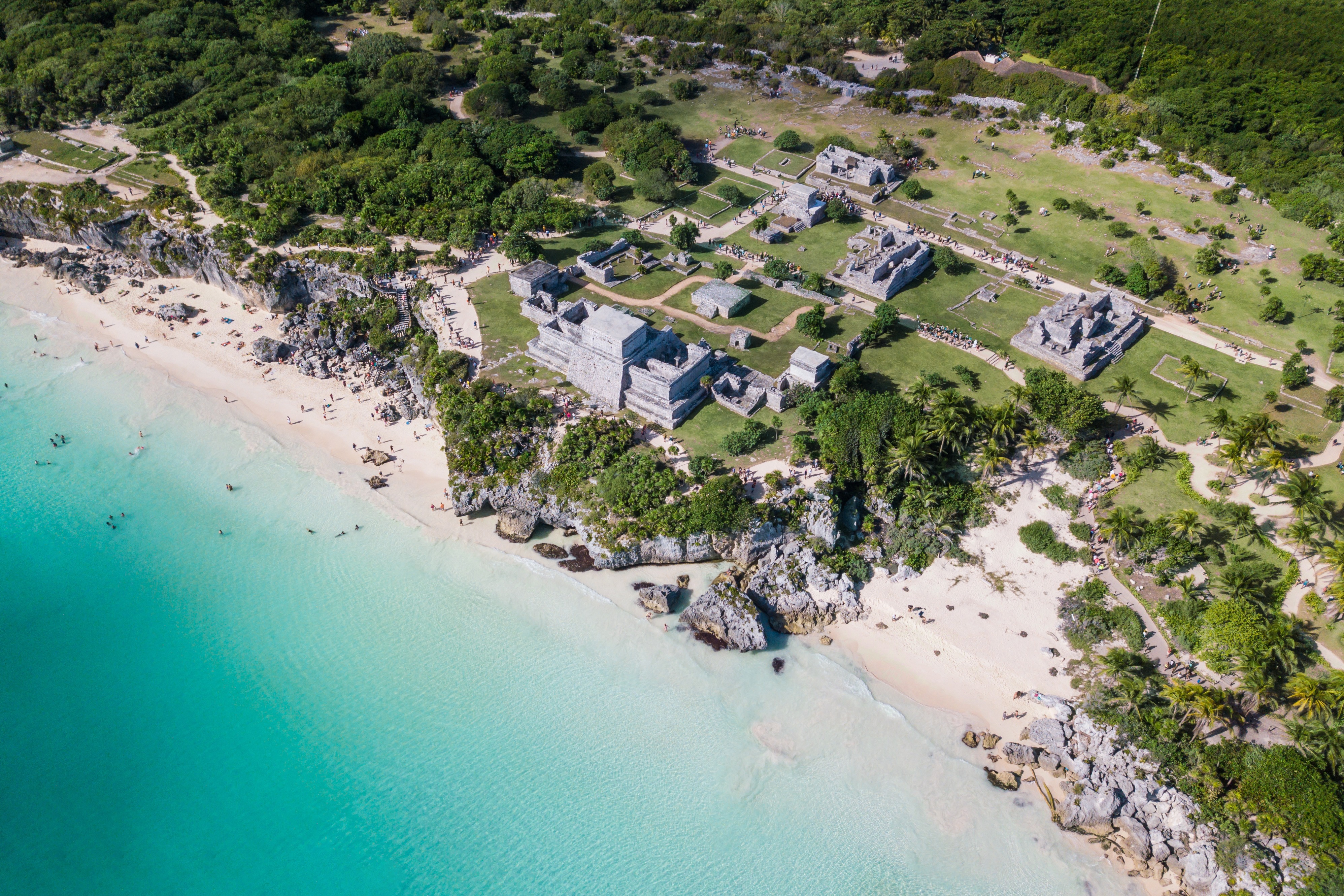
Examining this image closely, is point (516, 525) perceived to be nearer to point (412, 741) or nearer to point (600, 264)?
point (412, 741)

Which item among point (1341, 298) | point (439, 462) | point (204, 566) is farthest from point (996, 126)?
point (204, 566)

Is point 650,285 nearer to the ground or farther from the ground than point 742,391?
farther from the ground

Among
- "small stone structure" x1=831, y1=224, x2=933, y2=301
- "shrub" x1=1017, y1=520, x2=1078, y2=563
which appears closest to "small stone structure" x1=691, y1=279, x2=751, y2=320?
"small stone structure" x1=831, y1=224, x2=933, y2=301

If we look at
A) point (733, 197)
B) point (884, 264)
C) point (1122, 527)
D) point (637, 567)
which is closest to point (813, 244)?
point (884, 264)

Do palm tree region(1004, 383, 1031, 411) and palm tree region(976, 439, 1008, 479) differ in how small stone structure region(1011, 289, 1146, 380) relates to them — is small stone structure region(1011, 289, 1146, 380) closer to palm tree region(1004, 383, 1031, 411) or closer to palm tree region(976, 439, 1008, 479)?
palm tree region(1004, 383, 1031, 411)

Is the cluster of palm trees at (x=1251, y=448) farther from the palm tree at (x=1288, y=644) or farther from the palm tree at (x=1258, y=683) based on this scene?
the palm tree at (x=1258, y=683)

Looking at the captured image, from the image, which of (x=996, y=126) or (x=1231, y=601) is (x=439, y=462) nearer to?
(x=1231, y=601)

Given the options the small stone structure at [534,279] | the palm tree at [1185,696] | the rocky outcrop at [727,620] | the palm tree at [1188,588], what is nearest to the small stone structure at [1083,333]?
the palm tree at [1188,588]
